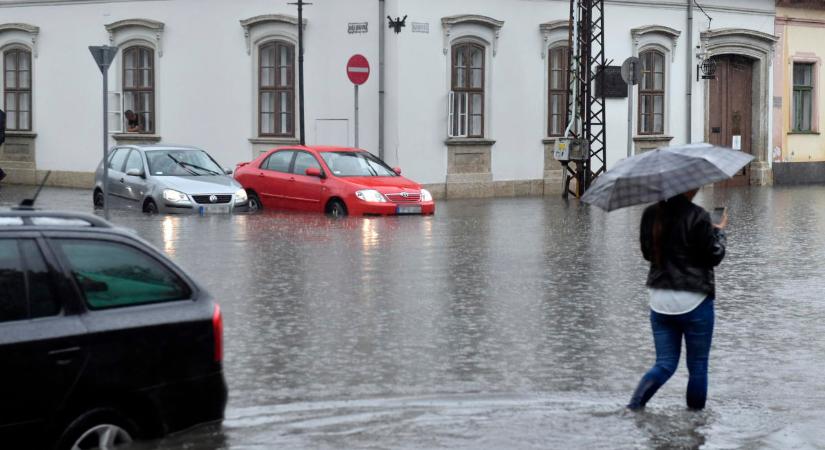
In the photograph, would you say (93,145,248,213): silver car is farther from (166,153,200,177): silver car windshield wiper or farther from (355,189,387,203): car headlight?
(355,189,387,203): car headlight

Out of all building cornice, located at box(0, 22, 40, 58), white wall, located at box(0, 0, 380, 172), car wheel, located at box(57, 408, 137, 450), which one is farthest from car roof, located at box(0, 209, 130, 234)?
building cornice, located at box(0, 22, 40, 58)

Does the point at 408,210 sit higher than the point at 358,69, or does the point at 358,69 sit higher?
the point at 358,69

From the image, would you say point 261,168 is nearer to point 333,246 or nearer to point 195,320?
point 333,246

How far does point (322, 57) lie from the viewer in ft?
102

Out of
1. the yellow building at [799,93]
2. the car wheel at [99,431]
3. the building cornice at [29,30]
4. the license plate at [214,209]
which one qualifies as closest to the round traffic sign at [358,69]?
the license plate at [214,209]

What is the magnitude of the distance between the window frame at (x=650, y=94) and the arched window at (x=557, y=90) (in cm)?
256

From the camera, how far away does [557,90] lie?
3353 centimetres

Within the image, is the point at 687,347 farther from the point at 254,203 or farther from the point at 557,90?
the point at 557,90

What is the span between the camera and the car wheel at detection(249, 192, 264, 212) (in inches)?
1019

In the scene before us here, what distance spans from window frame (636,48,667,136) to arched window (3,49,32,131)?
14.9 metres

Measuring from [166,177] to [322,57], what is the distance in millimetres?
7544

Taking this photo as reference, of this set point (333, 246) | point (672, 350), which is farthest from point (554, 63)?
point (672, 350)

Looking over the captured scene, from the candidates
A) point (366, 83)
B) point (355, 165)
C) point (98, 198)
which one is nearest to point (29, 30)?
point (366, 83)

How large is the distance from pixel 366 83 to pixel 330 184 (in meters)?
7.12
